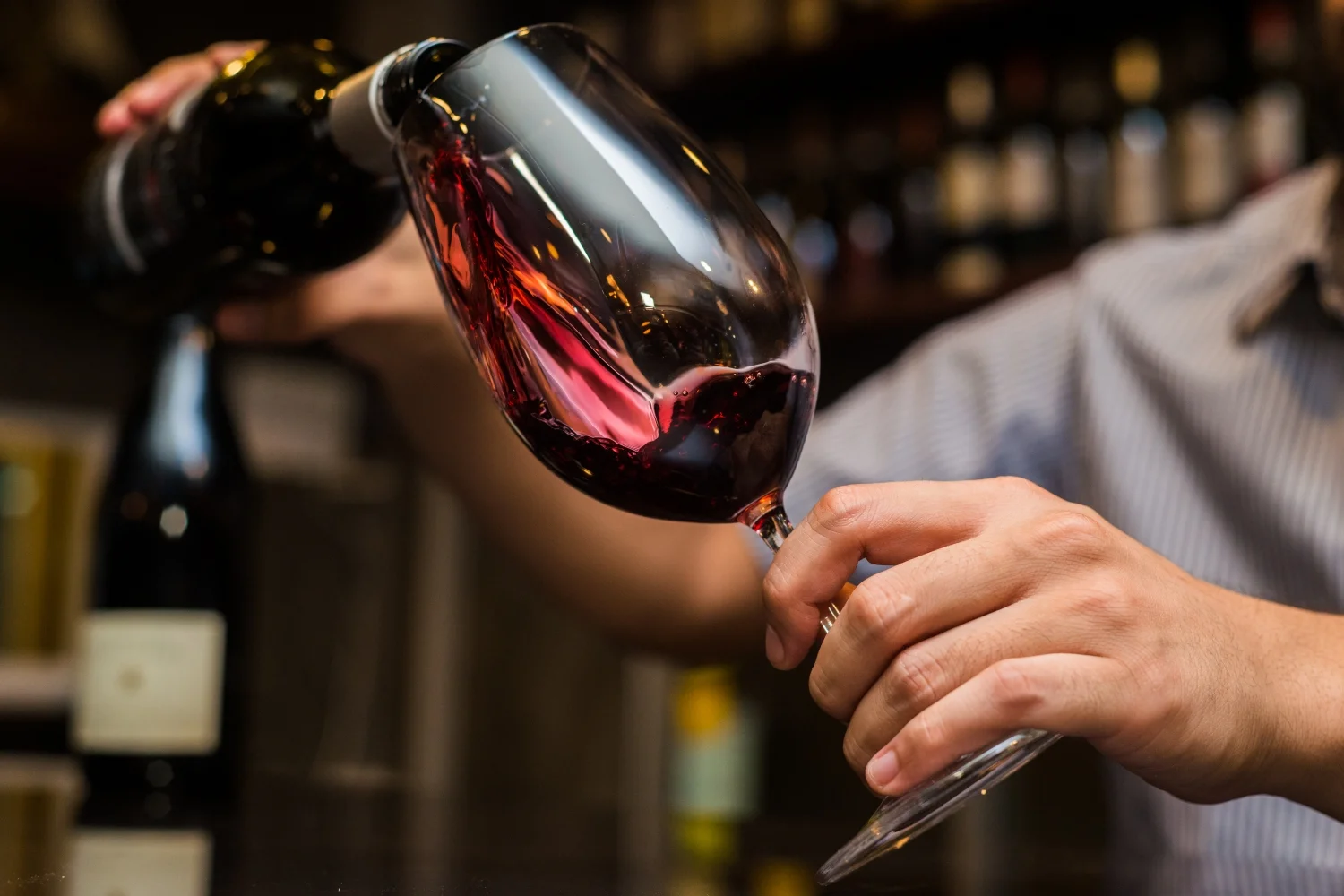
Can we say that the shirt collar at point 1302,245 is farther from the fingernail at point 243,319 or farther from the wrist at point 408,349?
the fingernail at point 243,319

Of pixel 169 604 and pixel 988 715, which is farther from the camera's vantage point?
pixel 169 604

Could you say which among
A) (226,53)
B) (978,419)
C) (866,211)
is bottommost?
(978,419)

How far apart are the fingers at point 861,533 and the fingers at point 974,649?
0.7 inches

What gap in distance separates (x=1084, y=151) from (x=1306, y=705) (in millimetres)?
1276

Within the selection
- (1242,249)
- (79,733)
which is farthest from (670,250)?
(1242,249)

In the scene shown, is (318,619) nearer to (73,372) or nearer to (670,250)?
(73,372)

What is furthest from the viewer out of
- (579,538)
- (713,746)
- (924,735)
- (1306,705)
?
(713,746)

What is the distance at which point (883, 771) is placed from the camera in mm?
317

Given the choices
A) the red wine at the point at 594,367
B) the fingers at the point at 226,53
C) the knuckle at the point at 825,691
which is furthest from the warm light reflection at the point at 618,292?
the fingers at the point at 226,53

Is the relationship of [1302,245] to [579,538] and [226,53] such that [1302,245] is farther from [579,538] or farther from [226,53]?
[226,53]

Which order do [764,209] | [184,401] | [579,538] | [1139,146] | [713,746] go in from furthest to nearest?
[713,746]
[1139,146]
[764,209]
[184,401]
[579,538]

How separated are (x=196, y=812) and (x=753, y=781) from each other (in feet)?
3.86

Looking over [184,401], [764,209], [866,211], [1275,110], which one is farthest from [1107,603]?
[866,211]

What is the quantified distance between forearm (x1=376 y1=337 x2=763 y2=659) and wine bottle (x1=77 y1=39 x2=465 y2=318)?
0.19m
